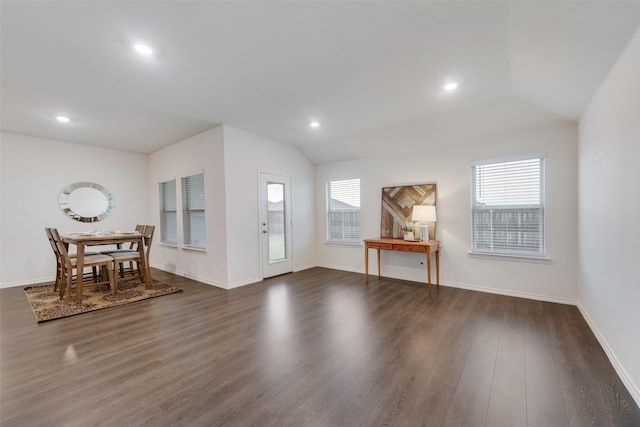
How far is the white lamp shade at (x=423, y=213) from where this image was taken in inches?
162

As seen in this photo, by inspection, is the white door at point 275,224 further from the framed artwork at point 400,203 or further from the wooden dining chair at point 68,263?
the wooden dining chair at point 68,263

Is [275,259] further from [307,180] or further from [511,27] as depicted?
[511,27]

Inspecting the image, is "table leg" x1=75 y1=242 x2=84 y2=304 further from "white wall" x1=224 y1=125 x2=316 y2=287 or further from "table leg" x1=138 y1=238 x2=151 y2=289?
"white wall" x1=224 y1=125 x2=316 y2=287

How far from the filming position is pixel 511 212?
3.68 metres

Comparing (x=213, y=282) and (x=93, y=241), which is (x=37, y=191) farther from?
(x=213, y=282)

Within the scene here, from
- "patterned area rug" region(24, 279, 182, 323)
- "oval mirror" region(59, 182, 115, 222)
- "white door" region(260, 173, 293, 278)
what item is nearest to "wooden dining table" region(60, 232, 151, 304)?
"patterned area rug" region(24, 279, 182, 323)

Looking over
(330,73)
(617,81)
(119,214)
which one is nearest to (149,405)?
(330,73)

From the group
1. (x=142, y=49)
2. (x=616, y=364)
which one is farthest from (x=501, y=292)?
(x=142, y=49)

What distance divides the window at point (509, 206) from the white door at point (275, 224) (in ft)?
10.8

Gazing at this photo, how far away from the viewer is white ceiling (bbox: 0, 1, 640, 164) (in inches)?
70.2

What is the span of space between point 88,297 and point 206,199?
→ 2137 millimetres

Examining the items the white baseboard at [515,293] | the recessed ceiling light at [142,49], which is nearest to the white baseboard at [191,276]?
the recessed ceiling light at [142,49]

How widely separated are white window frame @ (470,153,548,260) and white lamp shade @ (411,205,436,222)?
57 cm

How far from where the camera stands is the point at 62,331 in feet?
8.73
